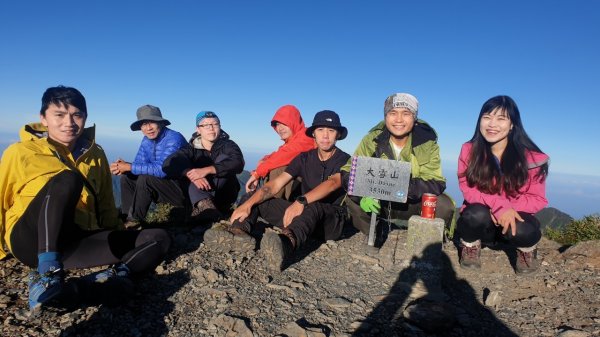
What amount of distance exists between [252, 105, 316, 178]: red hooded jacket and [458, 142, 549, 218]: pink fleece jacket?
2.76m

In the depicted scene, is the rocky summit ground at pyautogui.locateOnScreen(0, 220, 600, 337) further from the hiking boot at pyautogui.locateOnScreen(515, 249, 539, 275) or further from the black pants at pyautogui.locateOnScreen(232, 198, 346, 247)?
the black pants at pyautogui.locateOnScreen(232, 198, 346, 247)

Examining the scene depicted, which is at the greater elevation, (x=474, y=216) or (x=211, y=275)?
(x=474, y=216)

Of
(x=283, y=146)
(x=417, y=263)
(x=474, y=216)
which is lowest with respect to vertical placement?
(x=417, y=263)

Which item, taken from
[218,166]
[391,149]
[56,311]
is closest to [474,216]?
[391,149]

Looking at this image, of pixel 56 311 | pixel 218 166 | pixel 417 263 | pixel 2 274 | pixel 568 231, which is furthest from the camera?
pixel 568 231

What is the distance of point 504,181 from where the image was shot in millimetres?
4711

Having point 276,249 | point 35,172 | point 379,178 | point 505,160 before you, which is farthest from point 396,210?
point 35,172

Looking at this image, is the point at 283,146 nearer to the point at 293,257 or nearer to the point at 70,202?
the point at 293,257

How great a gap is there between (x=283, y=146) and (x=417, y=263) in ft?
11.0

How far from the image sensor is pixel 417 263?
440 cm

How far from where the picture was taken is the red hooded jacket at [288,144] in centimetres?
667

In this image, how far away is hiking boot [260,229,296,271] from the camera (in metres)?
4.42

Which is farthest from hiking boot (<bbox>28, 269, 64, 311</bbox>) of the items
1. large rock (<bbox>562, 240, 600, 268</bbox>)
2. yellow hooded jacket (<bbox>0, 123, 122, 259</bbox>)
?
large rock (<bbox>562, 240, 600, 268</bbox>)

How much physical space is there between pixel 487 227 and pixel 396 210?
3.94 feet
